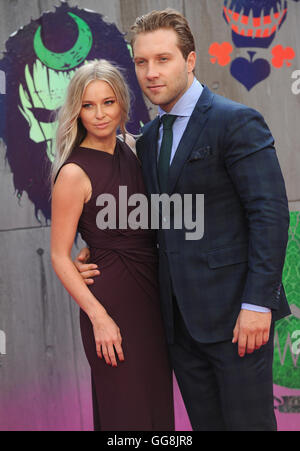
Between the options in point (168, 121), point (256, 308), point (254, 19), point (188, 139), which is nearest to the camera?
point (256, 308)

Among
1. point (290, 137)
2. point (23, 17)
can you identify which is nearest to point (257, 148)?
point (290, 137)

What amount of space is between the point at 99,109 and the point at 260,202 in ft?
2.23

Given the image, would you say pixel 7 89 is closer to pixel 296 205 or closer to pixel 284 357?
pixel 296 205

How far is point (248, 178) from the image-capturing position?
5.93 feet

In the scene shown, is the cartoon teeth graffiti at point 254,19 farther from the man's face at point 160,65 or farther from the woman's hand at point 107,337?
the woman's hand at point 107,337

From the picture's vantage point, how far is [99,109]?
6.52ft

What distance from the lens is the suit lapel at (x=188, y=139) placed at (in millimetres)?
1904

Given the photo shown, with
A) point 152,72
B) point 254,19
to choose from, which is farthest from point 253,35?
point 152,72

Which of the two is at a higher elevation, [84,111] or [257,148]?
[84,111]

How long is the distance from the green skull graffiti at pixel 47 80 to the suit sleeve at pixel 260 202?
1.34 metres

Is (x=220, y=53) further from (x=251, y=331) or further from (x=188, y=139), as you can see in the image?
(x=251, y=331)

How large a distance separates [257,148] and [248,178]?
0.10 m

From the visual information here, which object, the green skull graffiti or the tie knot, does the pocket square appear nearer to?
the tie knot
